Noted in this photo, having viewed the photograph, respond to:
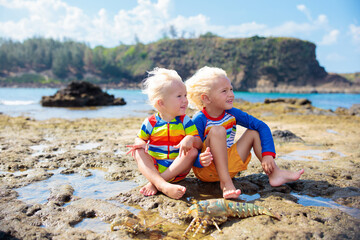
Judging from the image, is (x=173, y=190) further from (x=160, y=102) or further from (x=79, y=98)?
(x=79, y=98)

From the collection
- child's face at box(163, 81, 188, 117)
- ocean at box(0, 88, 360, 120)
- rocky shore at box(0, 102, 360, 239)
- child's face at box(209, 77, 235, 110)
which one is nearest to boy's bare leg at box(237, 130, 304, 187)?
rocky shore at box(0, 102, 360, 239)

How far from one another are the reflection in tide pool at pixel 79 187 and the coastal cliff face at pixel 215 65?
72389mm

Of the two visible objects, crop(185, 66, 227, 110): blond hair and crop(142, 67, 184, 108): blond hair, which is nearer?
crop(142, 67, 184, 108): blond hair

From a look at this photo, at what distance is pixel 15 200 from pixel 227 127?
2.04m

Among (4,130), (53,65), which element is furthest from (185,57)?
(4,130)

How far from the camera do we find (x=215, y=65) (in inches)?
3059

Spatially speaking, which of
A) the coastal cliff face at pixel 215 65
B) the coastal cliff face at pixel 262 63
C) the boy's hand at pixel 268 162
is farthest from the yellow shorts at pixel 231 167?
the coastal cliff face at pixel 262 63

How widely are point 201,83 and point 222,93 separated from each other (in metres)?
0.23

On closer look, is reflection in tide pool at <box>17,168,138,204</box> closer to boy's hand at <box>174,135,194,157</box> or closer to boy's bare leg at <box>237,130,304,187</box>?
boy's hand at <box>174,135,194,157</box>

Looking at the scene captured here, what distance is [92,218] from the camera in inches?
82.3

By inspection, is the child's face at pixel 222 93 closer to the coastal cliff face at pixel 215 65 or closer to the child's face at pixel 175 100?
the child's face at pixel 175 100

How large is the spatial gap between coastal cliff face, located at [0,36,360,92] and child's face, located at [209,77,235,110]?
2857 inches

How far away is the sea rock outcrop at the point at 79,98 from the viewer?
59.1 ft

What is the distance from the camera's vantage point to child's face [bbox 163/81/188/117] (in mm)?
2498
